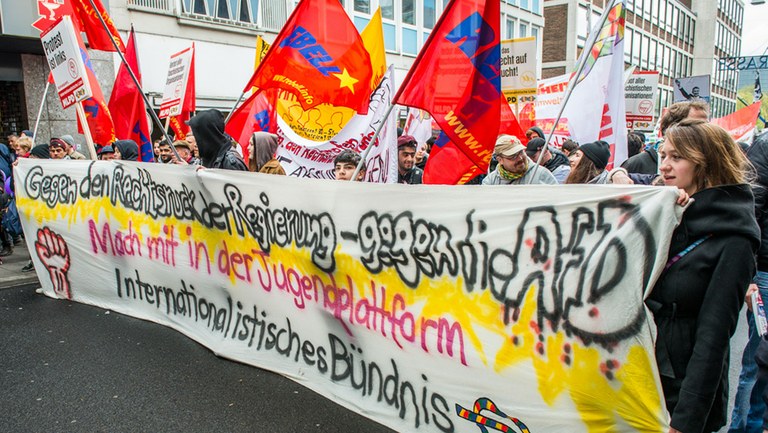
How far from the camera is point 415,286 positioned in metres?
2.83

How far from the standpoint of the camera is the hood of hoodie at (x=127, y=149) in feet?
22.2

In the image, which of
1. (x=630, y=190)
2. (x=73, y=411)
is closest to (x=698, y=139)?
(x=630, y=190)

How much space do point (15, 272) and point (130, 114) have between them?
2.47m

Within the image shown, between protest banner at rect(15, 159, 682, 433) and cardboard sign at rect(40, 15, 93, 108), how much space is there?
103cm

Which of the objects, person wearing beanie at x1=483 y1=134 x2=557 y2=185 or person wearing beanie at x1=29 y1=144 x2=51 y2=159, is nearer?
person wearing beanie at x1=483 y1=134 x2=557 y2=185

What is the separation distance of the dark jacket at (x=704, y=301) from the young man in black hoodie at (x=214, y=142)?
3.63 m

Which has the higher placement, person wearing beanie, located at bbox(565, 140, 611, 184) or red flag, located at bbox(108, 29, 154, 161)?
red flag, located at bbox(108, 29, 154, 161)

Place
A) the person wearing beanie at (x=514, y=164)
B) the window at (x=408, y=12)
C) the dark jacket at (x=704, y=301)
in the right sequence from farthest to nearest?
the window at (x=408, y=12), the person wearing beanie at (x=514, y=164), the dark jacket at (x=704, y=301)

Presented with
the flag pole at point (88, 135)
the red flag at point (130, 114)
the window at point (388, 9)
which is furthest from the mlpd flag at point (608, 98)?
the window at point (388, 9)

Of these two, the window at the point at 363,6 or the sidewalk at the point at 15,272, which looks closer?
the sidewalk at the point at 15,272

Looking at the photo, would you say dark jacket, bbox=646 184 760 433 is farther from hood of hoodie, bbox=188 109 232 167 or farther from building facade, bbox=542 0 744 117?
building facade, bbox=542 0 744 117

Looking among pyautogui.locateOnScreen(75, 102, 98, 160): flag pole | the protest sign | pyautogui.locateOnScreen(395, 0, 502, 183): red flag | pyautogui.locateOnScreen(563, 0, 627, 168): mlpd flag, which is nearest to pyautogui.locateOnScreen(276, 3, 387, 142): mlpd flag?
pyautogui.locateOnScreen(75, 102, 98, 160): flag pole

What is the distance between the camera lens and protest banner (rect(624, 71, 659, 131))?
1062 centimetres

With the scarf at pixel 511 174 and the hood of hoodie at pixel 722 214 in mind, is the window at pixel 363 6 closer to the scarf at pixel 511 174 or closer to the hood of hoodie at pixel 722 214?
the scarf at pixel 511 174
